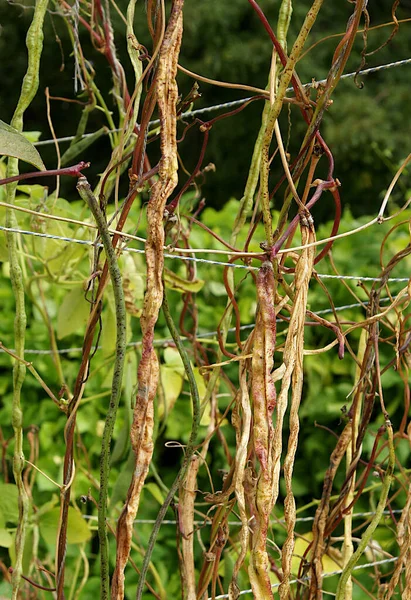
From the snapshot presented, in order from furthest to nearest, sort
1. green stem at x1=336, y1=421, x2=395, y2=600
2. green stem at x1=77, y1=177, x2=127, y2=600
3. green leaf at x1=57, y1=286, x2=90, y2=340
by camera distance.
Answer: green leaf at x1=57, y1=286, x2=90, y2=340 → green stem at x1=336, y1=421, x2=395, y2=600 → green stem at x1=77, y1=177, x2=127, y2=600

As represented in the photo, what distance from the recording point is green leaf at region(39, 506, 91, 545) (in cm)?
96

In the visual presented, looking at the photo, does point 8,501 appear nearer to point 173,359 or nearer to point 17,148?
point 173,359

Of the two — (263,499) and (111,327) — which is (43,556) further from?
(263,499)

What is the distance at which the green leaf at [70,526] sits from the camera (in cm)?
96

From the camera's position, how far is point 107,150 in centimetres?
508

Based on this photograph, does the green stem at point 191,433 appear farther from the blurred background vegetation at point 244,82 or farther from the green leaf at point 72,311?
the blurred background vegetation at point 244,82

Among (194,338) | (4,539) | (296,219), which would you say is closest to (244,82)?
(194,338)

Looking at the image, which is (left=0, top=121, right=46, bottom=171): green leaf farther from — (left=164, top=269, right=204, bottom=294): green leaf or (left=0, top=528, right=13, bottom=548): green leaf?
(left=0, top=528, right=13, bottom=548): green leaf

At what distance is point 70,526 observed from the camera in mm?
970

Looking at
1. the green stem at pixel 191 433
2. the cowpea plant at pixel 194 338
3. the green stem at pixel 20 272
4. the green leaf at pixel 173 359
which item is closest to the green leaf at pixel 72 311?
the cowpea plant at pixel 194 338

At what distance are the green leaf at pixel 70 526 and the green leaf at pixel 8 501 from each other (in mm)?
44

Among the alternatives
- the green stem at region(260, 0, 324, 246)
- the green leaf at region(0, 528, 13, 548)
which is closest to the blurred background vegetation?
the green leaf at region(0, 528, 13, 548)

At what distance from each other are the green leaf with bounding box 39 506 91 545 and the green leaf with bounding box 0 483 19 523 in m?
0.04

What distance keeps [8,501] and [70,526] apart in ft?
0.29
